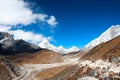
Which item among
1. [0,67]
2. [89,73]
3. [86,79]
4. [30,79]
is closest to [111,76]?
[86,79]

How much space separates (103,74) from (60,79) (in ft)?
94.2

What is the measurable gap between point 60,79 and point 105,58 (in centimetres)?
1980

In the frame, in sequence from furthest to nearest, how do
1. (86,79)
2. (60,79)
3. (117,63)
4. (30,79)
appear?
(30,79) < (60,79) < (117,63) < (86,79)

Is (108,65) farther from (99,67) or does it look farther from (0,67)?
(0,67)

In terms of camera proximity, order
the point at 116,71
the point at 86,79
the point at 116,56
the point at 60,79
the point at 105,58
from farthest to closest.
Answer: the point at 60,79 < the point at 105,58 < the point at 116,56 < the point at 116,71 < the point at 86,79

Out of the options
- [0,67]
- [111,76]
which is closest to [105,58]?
[111,76]

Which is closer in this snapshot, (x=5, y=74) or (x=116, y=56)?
(x=116, y=56)

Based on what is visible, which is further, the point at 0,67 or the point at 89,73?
the point at 0,67

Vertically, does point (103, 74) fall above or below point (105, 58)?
below

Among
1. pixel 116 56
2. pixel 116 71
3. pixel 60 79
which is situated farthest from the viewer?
pixel 60 79

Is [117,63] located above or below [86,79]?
above

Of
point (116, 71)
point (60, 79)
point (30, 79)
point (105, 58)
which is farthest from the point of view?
point (30, 79)

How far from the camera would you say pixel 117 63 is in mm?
64938

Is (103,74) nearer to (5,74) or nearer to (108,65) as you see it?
(108,65)
